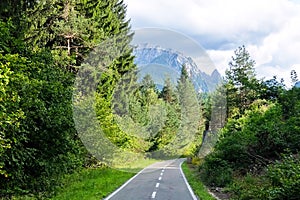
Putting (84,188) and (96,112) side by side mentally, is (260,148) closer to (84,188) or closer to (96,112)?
(84,188)

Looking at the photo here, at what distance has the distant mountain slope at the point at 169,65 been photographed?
2541cm

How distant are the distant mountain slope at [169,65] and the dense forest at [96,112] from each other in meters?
1.62

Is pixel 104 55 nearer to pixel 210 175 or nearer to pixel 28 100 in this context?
pixel 210 175

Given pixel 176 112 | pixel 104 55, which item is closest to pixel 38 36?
pixel 104 55

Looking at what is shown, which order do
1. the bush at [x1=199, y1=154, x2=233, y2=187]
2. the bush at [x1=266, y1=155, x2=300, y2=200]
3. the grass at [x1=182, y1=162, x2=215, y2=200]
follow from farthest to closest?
1. the bush at [x1=199, y1=154, x2=233, y2=187]
2. the grass at [x1=182, y1=162, x2=215, y2=200]
3. the bush at [x1=266, y1=155, x2=300, y2=200]

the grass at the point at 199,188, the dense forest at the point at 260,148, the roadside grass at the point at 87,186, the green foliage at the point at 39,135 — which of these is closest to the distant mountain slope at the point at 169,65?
the dense forest at the point at 260,148

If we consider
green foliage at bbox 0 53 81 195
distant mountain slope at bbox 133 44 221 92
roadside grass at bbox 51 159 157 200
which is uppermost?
distant mountain slope at bbox 133 44 221 92

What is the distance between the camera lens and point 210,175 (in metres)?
21.3

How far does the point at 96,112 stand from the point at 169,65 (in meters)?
6.14

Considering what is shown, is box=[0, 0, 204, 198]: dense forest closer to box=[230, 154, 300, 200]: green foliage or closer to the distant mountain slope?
the distant mountain slope

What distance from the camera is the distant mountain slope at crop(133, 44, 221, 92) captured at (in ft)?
83.4

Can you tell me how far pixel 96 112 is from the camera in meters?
24.0

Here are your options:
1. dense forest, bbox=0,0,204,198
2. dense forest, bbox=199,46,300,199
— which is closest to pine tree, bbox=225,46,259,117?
dense forest, bbox=0,0,204,198

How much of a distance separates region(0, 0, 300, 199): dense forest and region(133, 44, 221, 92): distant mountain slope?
1616mm
